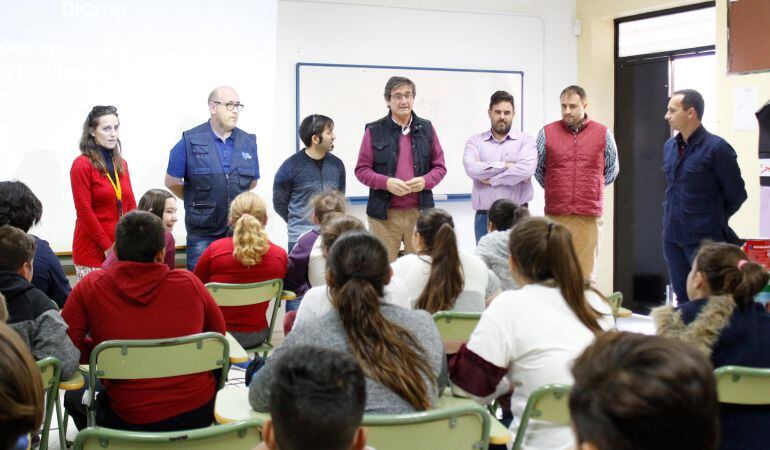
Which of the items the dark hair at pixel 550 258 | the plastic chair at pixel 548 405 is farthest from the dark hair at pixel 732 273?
the plastic chair at pixel 548 405

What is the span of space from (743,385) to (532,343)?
24.4 inches

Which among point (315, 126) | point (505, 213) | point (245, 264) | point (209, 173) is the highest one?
point (315, 126)

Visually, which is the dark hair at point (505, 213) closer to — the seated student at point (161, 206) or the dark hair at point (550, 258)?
the dark hair at point (550, 258)

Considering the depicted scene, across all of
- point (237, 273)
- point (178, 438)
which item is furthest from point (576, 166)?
point (178, 438)

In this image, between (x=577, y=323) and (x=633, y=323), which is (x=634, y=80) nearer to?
(x=633, y=323)

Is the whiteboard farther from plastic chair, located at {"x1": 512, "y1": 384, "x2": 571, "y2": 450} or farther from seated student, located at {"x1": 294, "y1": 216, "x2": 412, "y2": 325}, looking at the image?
plastic chair, located at {"x1": 512, "y1": 384, "x2": 571, "y2": 450}

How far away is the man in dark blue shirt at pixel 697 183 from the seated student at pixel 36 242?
3549 millimetres

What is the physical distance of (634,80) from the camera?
676 cm

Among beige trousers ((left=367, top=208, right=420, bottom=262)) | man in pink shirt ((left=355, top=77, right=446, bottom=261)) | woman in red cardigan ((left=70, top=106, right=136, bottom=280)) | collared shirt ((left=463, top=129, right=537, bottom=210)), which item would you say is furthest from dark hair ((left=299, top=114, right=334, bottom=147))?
woman in red cardigan ((left=70, top=106, right=136, bottom=280))

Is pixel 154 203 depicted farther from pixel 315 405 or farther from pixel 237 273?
pixel 315 405

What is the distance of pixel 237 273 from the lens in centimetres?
395

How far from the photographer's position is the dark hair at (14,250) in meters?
2.64

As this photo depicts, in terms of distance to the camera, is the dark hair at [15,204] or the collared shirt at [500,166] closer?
the dark hair at [15,204]

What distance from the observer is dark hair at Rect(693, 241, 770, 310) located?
2338 mm
